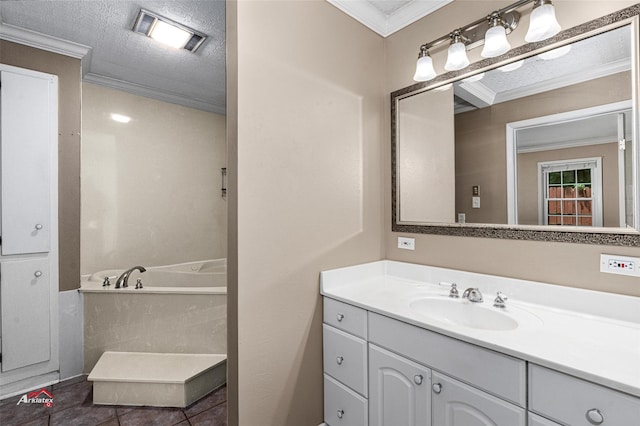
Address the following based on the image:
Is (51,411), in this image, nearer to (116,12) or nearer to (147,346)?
(147,346)

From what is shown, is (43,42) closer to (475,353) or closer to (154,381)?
(154,381)

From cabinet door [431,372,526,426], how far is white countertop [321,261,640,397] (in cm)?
18

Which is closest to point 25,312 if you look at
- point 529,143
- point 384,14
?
point 384,14

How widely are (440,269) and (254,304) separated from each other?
105 centimetres

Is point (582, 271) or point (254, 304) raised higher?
point (582, 271)

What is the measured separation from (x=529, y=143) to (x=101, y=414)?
9.29 feet

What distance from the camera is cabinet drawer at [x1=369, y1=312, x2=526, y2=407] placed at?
93cm

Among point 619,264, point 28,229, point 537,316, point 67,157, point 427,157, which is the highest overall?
point 67,157

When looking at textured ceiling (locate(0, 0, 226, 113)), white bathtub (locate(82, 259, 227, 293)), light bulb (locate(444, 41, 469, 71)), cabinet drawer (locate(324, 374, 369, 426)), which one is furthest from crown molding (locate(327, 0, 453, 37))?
white bathtub (locate(82, 259, 227, 293))

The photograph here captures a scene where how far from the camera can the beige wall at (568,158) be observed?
1.20 m

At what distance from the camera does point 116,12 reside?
190 cm

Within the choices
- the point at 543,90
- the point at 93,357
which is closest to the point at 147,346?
the point at 93,357

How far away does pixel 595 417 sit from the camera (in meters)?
0.78

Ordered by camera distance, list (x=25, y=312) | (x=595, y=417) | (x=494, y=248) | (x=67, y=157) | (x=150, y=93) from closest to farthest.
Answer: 1. (x=595, y=417)
2. (x=494, y=248)
3. (x=25, y=312)
4. (x=67, y=157)
5. (x=150, y=93)
